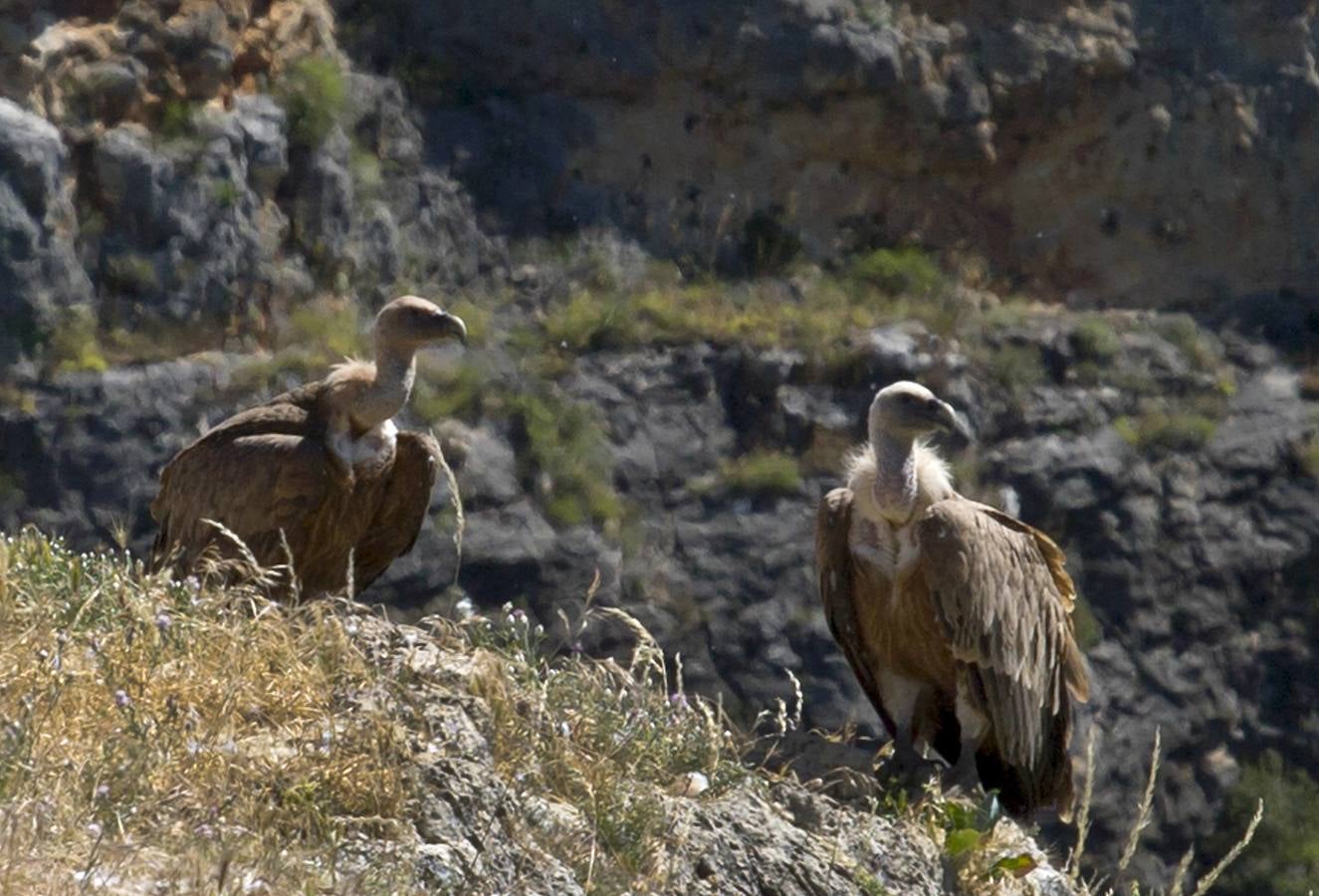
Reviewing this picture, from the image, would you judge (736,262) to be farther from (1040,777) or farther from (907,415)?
(1040,777)

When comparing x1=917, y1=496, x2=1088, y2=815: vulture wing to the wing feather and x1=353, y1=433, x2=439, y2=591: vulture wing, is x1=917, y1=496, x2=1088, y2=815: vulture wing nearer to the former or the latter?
the wing feather

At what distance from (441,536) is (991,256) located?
7.21 metres

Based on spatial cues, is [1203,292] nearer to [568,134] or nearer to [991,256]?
[991,256]

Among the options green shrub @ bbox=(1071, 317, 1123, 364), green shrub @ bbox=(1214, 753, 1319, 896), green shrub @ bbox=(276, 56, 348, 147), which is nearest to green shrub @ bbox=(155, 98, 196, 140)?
green shrub @ bbox=(276, 56, 348, 147)

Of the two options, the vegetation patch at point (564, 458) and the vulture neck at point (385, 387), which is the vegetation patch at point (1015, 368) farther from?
the vulture neck at point (385, 387)

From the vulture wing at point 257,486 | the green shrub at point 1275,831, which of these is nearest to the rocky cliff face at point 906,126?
the green shrub at point 1275,831

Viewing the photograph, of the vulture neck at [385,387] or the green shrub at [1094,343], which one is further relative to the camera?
the green shrub at [1094,343]

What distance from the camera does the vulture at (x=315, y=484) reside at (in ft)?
28.8

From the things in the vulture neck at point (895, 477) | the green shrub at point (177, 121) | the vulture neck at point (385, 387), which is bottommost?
the green shrub at point (177, 121)

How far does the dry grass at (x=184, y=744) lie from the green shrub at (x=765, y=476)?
1572cm

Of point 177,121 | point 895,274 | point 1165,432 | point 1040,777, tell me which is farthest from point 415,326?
point 1165,432

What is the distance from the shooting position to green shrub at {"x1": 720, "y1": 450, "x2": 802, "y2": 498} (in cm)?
2195

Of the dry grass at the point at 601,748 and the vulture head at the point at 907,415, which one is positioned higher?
the dry grass at the point at 601,748

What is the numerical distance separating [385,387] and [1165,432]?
50.9ft
